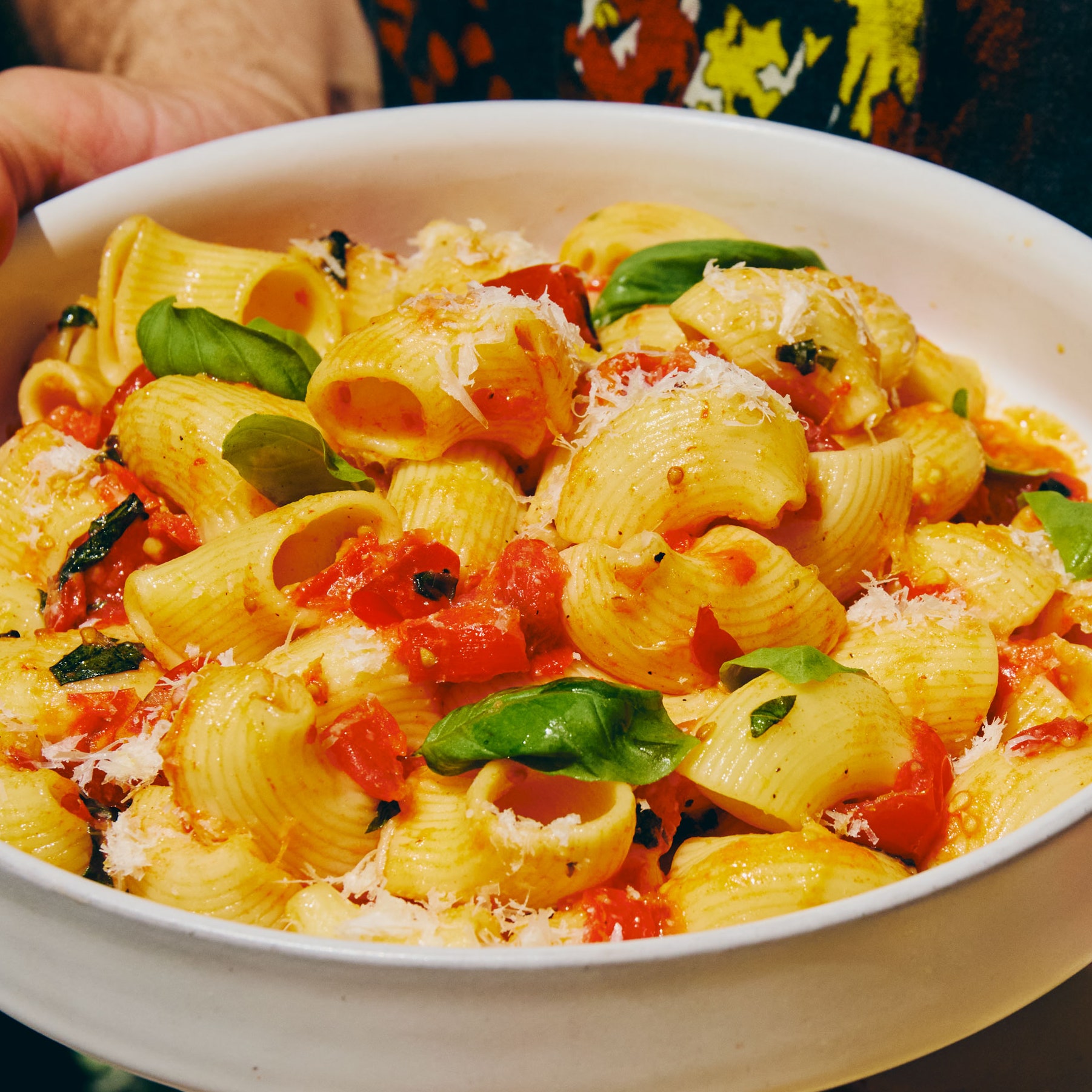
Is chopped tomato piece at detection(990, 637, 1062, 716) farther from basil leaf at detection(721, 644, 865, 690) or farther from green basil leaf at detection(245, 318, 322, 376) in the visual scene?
green basil leaf at detection(245, 318, 322, 376)

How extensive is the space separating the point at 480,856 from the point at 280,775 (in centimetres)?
32

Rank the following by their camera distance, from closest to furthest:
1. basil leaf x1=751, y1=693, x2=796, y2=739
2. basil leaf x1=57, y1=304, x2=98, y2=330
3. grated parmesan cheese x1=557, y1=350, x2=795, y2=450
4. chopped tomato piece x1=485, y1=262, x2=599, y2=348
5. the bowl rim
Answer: the bowl rim → basil leaf x1=751, y1=693, x2=796, y2=739 → grated parmesan cheese x1=557, y1=350, x2=795, y2=450 → chopped tomato piece x1=485, y1=262, x2=599, y2=348 → basil leaf x1=57, y1=304, x2=98, y2=330

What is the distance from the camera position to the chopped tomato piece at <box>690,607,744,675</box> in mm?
1771

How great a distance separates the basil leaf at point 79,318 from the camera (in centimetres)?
266

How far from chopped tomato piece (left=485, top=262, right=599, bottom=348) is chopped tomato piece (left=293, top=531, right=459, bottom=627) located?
69 cm

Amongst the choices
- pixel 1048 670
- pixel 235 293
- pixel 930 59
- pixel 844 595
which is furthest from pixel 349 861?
pixel 930 59

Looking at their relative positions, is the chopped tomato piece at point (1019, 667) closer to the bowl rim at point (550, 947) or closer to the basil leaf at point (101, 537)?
the bowl rim at point (550, 947)

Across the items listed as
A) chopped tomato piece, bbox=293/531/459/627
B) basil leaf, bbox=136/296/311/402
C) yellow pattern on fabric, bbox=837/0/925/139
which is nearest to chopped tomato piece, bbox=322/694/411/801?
chopped tomato piece, bbox=293/531/459/627

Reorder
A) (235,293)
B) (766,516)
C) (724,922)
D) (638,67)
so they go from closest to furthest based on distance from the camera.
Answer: (724,922) < (766,516) < (235,293) < (638,67)

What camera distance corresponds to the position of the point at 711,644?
1.80 m

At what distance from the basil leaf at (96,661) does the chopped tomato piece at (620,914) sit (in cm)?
89

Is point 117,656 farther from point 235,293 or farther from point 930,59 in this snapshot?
point 930,59

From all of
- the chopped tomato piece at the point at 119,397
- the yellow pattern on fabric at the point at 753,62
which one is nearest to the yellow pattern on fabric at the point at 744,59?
the yellow pattern on fabric at the point at 753,62

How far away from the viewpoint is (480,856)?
5.12 feet
